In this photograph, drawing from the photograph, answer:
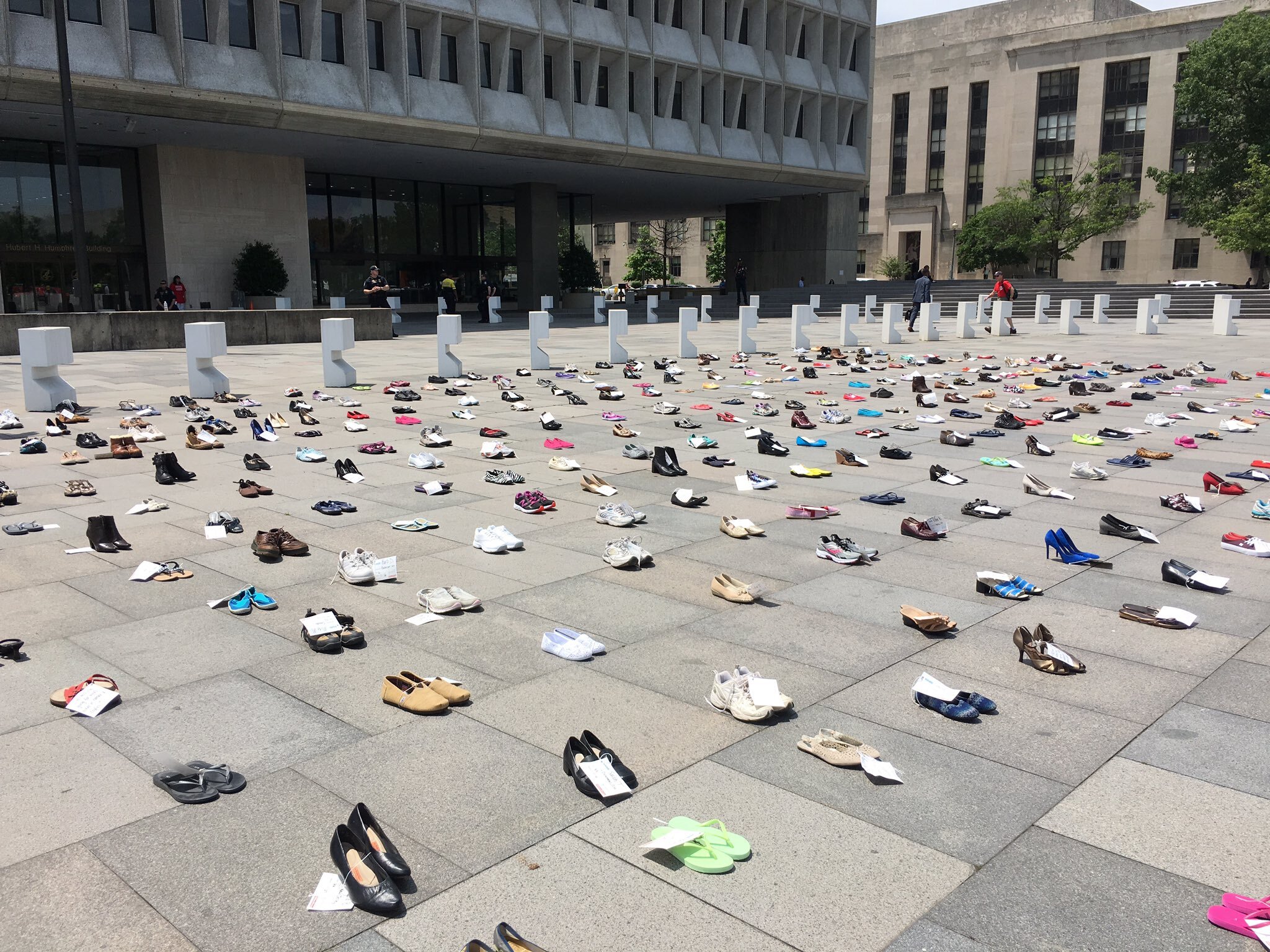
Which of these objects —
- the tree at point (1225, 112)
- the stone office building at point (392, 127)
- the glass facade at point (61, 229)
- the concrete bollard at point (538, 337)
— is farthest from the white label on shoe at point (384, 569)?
the tree at point (1225, 112)

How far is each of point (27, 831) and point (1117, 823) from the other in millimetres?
3804

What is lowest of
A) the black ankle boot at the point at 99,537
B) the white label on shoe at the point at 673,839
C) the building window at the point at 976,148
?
the white label on shoe at the point at 673,839

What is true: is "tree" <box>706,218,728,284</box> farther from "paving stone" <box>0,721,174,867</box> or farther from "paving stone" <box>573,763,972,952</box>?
"paving stone" <box>573,763,972,952</box>

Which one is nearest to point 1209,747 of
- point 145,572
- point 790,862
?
point 790,862

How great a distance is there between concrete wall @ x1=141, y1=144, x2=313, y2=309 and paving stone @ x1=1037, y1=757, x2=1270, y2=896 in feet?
123

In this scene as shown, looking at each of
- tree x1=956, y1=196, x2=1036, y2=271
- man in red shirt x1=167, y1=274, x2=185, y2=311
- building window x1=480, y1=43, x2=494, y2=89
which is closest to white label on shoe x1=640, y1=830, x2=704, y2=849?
man in red shirt x1=167, y1=274, x2=185, y2=311

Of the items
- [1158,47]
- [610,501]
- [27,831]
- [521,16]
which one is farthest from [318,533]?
[1158,47]

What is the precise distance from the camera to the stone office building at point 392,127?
30594mm

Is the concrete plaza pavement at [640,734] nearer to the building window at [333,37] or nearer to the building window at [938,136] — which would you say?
the building window at [333,37]

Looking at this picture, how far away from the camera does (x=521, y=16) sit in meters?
38.2

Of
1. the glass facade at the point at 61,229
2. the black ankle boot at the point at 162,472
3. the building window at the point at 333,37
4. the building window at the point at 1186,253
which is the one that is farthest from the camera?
the building window at the point at 1186,253

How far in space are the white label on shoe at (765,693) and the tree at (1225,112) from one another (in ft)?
210

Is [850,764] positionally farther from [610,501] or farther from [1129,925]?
[610,501]

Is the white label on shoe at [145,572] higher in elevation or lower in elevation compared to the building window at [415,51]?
lower
